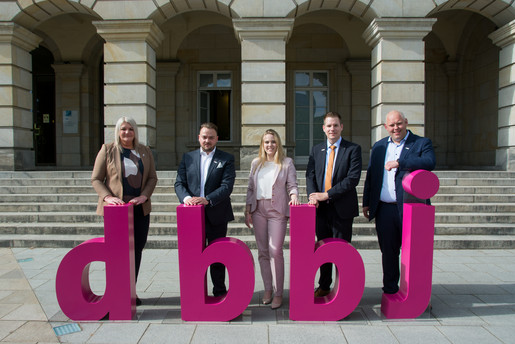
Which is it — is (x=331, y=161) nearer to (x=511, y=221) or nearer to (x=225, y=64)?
(x=511, y=221)

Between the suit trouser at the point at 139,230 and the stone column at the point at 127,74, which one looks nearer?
the suit trouser at the point at 139,230

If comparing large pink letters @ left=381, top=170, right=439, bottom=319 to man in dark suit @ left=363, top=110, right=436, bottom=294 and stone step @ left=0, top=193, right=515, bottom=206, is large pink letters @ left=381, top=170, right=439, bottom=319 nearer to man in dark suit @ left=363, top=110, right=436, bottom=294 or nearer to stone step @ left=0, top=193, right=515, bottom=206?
Result: man in dark suit @ left=363, top=110, right=436, bottom=294

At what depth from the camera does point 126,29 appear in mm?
9148

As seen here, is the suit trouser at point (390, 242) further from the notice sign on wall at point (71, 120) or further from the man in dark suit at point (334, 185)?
the notice sign on wall at point (71, 120)

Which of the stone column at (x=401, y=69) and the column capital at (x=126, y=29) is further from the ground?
the column capital at (x=126, y=29)

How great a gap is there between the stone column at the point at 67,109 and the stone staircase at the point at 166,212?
4775 millimetres

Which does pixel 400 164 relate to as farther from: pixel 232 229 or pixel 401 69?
pixel 401 69

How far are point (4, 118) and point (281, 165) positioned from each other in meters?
8.78

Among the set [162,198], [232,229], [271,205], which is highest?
[271,205]

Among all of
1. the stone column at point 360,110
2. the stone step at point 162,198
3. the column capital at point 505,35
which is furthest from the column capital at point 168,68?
the column capital at point 505,35

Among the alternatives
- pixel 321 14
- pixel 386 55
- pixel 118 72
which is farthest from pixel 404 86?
pixel 118 72

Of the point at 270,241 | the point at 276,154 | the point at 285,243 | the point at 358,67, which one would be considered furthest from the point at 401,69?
the point at 270,241

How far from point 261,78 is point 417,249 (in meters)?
6.66

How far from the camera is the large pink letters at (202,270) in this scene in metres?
3.35
